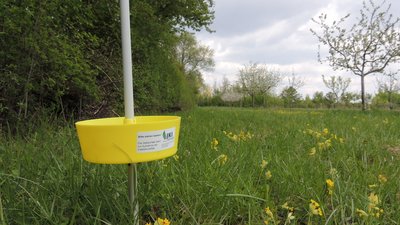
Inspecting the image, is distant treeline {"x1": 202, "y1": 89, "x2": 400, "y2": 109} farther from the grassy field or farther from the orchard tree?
the grassy field

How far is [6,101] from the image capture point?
3.24 m

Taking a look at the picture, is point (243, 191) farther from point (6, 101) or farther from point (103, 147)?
point (6, 101)

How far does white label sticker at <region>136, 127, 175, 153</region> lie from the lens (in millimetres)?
929

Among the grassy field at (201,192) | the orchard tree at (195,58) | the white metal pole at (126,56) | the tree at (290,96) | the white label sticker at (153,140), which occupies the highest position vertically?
the orchard tree at (195,58)

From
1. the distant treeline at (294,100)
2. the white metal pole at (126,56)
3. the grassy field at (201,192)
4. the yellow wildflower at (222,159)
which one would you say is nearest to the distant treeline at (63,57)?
the grassy field at (201,192)

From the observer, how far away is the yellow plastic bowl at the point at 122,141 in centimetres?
90

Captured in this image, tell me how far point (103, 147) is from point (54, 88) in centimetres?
322

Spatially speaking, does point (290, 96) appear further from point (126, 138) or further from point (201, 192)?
point (126, 138)

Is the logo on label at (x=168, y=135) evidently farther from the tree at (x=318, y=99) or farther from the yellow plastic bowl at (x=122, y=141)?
the tree at (x=318, y=99)

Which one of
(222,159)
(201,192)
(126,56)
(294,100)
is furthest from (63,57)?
(294,100)

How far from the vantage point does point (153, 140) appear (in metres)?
0.94

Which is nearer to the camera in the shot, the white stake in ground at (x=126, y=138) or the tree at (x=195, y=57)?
the white stake in ground at (x=126, y=138)

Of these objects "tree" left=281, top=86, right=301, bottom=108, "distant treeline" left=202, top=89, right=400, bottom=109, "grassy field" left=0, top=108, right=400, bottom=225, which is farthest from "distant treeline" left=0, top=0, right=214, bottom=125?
"tree" left=281, top=86, right=301, bottom=108

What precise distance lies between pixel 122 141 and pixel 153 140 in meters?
0.09
